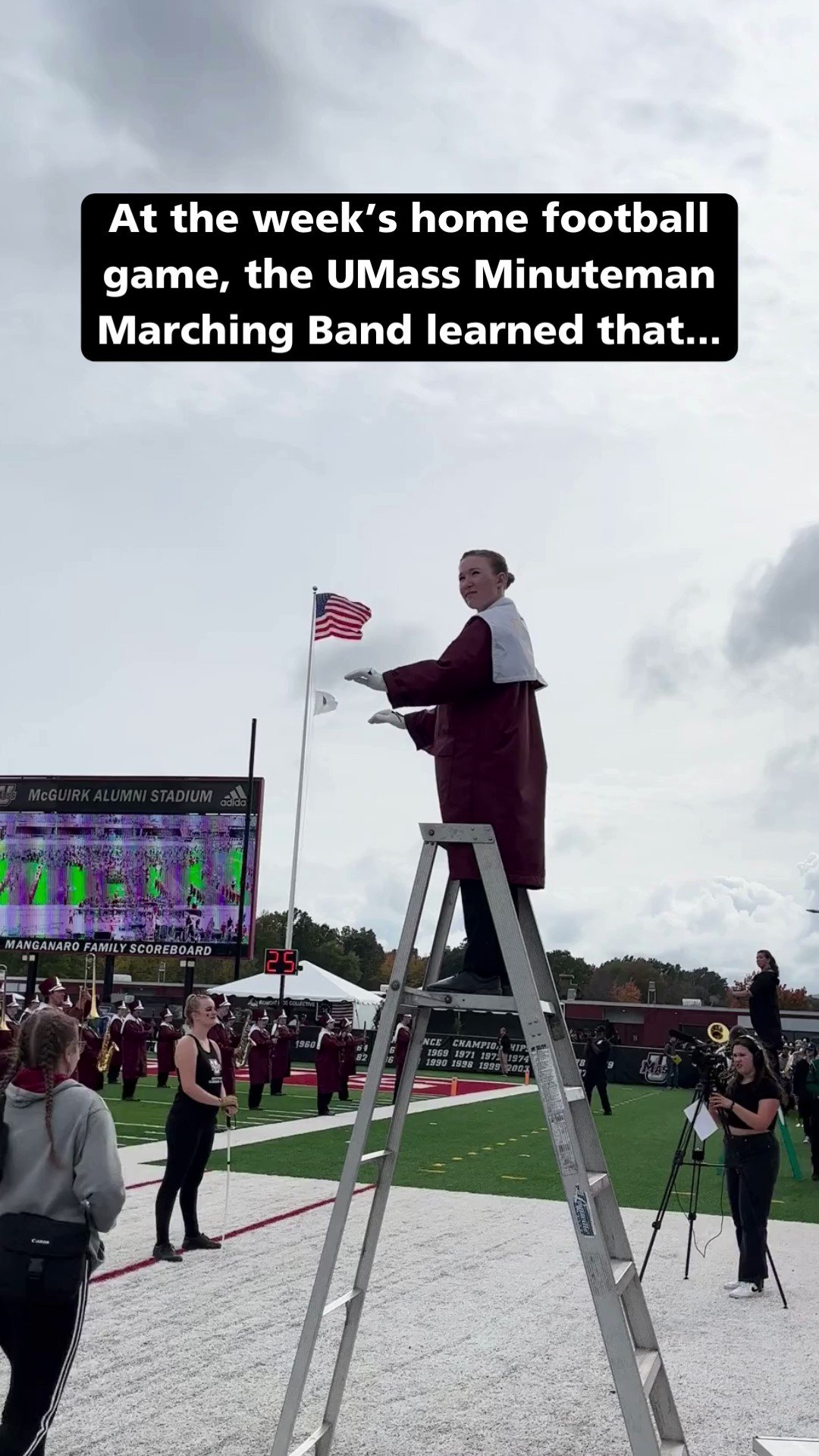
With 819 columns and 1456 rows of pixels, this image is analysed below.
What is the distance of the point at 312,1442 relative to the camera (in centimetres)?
457

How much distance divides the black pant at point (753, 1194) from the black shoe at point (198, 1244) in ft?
11.5

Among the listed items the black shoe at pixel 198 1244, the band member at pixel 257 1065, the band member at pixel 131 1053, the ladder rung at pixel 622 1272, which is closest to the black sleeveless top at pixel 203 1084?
the black shoe at pixel 198 1244

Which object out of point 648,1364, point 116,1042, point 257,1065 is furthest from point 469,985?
point 116,1042

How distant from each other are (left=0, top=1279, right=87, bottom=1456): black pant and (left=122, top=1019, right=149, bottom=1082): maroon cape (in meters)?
19.8

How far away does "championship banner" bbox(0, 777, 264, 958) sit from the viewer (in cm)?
4100

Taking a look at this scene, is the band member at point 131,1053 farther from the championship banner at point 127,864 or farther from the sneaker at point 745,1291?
the championship banner at point 127,864

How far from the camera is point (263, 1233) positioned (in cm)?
1005

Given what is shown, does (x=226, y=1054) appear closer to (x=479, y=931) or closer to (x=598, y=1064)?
(x=479, y=931)

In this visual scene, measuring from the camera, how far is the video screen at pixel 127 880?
40938mm

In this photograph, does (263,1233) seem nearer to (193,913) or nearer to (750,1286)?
(750,1286)

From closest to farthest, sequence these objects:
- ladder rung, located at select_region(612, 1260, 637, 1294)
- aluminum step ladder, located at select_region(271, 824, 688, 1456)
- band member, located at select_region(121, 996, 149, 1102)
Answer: aluminum step ladder, located at select_region(271, 824, 688, 1456) < ladder rung, located at select_region(612, 1260, 637, 1294) < band member, located at select_region(121, 996, 149, 1102)

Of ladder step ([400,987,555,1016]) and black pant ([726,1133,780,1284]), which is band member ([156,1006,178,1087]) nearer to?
black pant ([726,1133,780,1284])

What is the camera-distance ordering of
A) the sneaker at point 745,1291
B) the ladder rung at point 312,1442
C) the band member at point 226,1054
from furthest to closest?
1. the band member at point 226,1054
2. the sneaker at point 745,1291
3. the ladder rung at point 312,1442

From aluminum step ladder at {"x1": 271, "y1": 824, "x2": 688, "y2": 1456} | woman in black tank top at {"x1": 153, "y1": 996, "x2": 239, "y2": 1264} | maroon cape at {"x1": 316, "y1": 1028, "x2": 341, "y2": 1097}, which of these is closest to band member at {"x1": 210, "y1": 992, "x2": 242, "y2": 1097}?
woman in black tank top at {"x1": 153, "y1": 996, "x2": 239, "y2": 1264}
